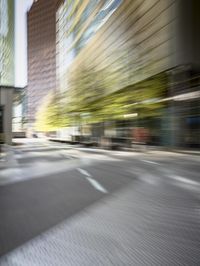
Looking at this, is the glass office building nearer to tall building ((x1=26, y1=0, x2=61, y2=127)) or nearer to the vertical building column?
the vertical building column

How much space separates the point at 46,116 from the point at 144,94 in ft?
125

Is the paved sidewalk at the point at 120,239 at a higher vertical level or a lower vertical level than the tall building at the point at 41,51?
lower

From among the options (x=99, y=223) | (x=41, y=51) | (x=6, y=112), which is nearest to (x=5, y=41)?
(x=6, y=112)

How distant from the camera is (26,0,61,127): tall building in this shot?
79.5 meters

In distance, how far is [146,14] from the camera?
1358 inches

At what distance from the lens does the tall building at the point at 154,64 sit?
2873 cm

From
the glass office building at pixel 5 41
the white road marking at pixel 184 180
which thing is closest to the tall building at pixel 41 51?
the glass office building at pixel 5 41

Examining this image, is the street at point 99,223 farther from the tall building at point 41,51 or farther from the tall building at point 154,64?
the tall building at point 41,51

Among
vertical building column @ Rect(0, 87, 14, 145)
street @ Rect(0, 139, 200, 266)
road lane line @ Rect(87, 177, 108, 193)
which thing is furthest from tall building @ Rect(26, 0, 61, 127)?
street @ Rect(0, 139, 200, 266)

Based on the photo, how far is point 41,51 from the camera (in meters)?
88.6

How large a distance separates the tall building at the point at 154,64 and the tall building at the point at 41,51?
3248 centimetres

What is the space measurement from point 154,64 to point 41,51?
61.5m

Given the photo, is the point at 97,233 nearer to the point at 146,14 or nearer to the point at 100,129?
the point at 146,14

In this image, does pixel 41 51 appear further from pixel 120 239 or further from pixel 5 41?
pixel 120 239
